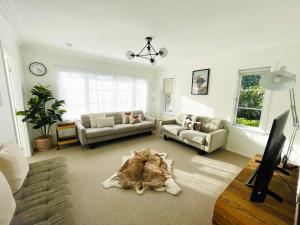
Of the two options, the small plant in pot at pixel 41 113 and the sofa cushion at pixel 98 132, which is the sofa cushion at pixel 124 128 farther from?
the small plant in pot at pixel 41 113

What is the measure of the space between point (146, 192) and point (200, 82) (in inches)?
130

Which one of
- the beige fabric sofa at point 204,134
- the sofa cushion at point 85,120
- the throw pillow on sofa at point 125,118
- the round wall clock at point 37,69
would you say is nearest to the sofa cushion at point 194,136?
the beige fabric sofa at point 204,134

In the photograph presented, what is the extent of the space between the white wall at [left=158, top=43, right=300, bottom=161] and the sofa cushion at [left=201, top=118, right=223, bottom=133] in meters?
0.19

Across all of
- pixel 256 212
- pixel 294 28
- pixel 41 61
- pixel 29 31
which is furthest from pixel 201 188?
pixel 41 61

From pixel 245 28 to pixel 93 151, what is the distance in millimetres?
3838

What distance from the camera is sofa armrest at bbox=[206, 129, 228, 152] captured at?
120 inches

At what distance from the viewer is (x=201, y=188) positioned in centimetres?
211

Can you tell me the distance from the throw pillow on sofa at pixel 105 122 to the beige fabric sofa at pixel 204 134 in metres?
1.54

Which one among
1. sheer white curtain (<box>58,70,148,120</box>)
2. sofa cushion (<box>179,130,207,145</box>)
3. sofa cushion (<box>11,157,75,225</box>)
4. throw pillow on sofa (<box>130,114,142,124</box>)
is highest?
sheer white curtain (<box>58,70,148,120</box>)

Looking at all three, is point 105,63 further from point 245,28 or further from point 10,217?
point 10,217

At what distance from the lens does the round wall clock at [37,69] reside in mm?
3293

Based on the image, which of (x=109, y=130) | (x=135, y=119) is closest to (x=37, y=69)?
(x=109, y=130)

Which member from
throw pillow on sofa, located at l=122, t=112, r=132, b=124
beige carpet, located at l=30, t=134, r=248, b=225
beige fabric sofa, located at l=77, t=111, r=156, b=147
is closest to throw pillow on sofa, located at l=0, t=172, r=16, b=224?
beige carpet, located at l=30, t=134, r=248, b=225

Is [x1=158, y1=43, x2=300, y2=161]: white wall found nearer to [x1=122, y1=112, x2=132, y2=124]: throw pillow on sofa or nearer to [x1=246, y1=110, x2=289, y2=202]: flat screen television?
[x1=122, y1=112, x2=132, y2=124]: throw pillow on sofa
